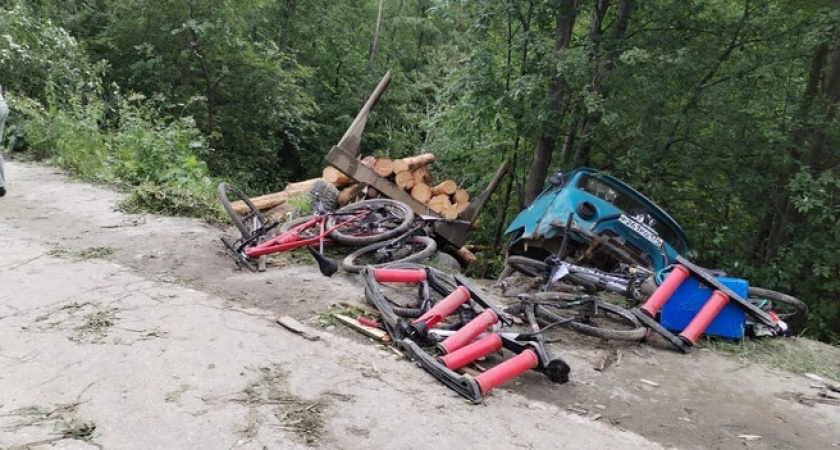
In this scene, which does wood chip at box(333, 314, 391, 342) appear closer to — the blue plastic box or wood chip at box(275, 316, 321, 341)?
wood chip at box(275, 316, 321, 341)

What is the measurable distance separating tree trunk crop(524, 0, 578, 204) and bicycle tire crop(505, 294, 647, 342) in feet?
16.2

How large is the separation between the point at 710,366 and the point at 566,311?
1.35 meters

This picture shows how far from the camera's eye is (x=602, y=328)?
4.62 m

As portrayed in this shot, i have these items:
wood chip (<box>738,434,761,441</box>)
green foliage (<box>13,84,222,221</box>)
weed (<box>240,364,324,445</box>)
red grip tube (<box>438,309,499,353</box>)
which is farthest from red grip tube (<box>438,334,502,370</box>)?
green foliage (<box>13,84,222,221</box>)

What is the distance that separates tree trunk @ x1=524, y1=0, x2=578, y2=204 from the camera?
29.7 feet

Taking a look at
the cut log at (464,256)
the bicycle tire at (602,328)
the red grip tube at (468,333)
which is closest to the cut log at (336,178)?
the cut log at (464,256)

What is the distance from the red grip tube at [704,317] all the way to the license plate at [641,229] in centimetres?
182

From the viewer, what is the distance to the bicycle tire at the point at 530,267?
19.8 ft

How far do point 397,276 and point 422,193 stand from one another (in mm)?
5582

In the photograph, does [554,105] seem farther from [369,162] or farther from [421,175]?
[369,162]

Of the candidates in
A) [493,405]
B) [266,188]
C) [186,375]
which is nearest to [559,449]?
[493,405]

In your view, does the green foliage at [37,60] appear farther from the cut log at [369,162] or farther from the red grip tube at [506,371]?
the red grip tube at [506,371]

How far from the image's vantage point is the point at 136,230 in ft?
20.9

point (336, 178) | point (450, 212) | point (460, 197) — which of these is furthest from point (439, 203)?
point (336, 178)
